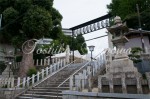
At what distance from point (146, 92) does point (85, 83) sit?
3271 mm

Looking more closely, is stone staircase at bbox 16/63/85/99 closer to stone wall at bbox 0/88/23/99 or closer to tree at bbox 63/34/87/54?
stone wall at bbox 0/88/23/99

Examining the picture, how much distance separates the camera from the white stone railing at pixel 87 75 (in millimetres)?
8297

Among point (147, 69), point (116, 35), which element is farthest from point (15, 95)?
point (147, 69)

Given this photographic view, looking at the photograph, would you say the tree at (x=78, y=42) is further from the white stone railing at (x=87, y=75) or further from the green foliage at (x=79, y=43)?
the white stone railing at (x=87, y=75)

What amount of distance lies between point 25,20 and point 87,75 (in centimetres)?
792

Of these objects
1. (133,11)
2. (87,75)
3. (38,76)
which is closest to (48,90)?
(38,76)

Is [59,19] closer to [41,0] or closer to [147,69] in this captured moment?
[41,0]

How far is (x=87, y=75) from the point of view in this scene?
9.92 m

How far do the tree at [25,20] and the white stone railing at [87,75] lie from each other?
5.93 metres

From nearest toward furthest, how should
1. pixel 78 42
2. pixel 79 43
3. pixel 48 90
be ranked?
pixel 48 90
pixel 78 42
pixel 79 43

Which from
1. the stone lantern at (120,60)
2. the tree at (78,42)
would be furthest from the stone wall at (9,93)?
the tree at (78,42)

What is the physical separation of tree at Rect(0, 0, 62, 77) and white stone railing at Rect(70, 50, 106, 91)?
5929 millimetres

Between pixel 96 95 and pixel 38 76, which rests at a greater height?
pixel 38 76

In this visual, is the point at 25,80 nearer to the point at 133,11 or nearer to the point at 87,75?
the point at 87,75
